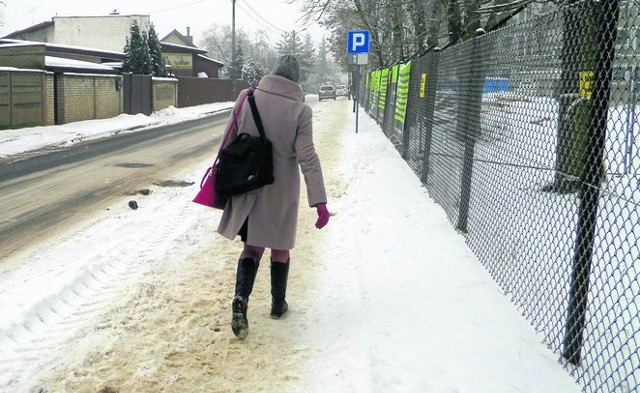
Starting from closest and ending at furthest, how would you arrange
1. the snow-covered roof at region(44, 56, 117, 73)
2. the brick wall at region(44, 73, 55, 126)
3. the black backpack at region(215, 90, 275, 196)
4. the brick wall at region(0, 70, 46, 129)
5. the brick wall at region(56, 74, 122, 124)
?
the black backpack at region(215, 90, 275, 196), the brick wall at region(0, 70, 46, 129), the brick wall at region(44, 73, 55, 126), the brick wall at region(56, 74, 122, 124), the snow-covered roof at region(44, 56, 117, 73)

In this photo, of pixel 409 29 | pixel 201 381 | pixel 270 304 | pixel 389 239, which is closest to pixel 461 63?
pixel 389 239

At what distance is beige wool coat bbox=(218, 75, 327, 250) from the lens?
3674 mm

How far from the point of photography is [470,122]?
582cm

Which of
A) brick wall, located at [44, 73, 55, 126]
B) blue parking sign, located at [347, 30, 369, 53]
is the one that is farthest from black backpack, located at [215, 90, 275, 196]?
brick wall, located at [44, 73, 55, 126]

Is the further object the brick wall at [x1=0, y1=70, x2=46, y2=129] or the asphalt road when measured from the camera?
the brick wall at [x1=0, y1=70, x2=46, y2=129]

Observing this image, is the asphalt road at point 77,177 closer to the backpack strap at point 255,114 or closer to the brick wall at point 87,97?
the backpack strap at point 255,114

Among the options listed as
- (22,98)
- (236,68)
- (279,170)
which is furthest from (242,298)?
(236,68)

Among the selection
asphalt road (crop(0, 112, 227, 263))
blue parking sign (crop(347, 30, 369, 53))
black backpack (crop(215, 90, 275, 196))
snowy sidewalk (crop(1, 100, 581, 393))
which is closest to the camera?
snowy sidewalk (crop(1, 100, 581, 393))

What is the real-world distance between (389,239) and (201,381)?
2979 mm

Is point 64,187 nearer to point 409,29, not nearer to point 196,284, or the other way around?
point 196,284

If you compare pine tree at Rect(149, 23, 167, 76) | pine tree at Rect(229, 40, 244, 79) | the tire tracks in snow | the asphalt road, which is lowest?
the tire tracks in snow

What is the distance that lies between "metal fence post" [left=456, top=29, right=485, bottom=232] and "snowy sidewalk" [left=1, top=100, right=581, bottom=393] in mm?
319

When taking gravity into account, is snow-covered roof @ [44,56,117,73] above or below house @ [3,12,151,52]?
below

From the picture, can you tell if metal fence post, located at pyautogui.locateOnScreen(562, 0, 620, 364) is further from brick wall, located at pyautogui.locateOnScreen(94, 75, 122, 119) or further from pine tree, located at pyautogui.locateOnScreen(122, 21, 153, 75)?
pine tree, located at pyautogui.locateOnScreen(122, 21, 153, 75)
